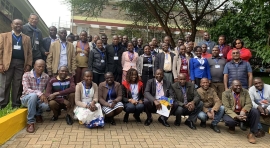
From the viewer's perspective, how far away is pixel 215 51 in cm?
660

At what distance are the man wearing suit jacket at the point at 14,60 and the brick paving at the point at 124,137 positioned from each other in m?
0.97

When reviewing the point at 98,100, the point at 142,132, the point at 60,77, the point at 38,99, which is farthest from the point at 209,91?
the point at 38,99

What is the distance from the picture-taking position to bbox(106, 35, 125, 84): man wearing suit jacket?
6871 millimetres

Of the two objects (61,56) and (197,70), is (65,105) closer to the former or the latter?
(61,56)

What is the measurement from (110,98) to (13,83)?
7.17ft

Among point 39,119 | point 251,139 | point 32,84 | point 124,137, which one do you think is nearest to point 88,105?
Answer: point 124,137

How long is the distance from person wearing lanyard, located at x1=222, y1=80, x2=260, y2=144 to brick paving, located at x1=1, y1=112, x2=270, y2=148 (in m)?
0.26

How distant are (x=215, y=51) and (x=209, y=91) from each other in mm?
1320

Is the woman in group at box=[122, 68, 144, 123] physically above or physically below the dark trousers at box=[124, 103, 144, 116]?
above

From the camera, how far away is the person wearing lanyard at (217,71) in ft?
21.4

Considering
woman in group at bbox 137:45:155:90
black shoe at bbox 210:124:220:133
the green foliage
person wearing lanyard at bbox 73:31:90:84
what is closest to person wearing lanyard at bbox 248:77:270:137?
black shoe at bbox 210:124:220:133

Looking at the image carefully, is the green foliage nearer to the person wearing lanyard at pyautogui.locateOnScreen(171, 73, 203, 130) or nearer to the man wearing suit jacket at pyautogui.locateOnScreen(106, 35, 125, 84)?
the person wearing lanyard at pyautogui.locateOnScreen(171, 73, 203, 130)

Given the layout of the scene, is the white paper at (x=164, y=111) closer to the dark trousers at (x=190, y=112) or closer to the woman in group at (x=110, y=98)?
the dark trousers at (x=190, y=112)

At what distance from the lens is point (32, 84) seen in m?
5.16
